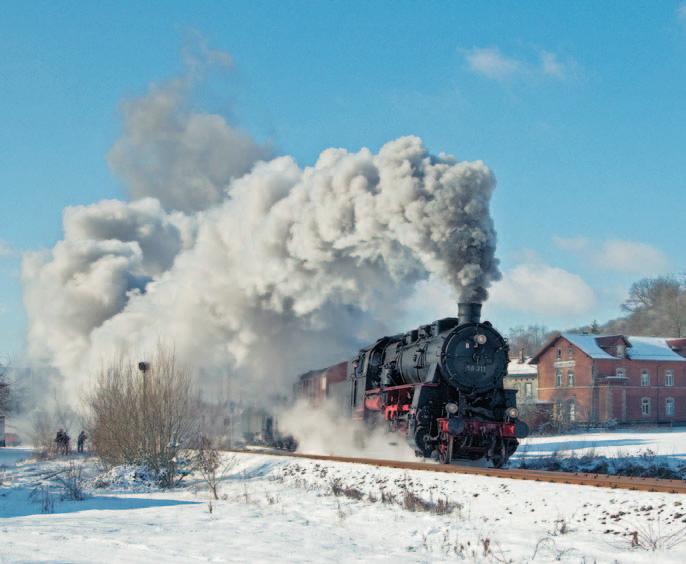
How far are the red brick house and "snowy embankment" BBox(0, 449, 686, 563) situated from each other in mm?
39850

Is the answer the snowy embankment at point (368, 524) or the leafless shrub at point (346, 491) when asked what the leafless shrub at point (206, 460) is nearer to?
the snowy embankment at point (368, 524)

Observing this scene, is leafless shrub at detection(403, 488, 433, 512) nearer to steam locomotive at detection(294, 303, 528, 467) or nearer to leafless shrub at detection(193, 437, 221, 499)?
steam locomotive at detection(294, 303, 528, 467)

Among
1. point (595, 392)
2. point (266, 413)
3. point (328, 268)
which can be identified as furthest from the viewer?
point (595, 392)

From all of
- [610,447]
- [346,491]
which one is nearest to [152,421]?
[346,491]

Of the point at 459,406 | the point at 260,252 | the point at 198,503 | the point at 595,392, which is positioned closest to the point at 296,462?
the point at 459,406

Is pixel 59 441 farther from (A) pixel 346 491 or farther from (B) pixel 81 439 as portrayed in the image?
(A) pixel 346 491

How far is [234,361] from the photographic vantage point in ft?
112

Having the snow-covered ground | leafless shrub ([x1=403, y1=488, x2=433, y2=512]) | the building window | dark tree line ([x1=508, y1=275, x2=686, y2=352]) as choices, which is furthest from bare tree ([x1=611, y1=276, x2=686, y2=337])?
leafless shrub ([x1=403, y1=488, x2=433, y2=512])

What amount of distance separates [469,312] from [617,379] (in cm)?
3786

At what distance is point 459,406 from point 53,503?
828cm

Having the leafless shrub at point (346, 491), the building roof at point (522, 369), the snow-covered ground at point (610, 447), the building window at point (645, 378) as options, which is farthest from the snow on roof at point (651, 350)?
the leafless shrub at point (346, 491)

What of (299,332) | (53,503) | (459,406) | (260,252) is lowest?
(53,503)

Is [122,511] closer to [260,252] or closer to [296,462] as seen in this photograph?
[296,462]

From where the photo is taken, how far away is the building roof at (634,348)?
5344 cm
